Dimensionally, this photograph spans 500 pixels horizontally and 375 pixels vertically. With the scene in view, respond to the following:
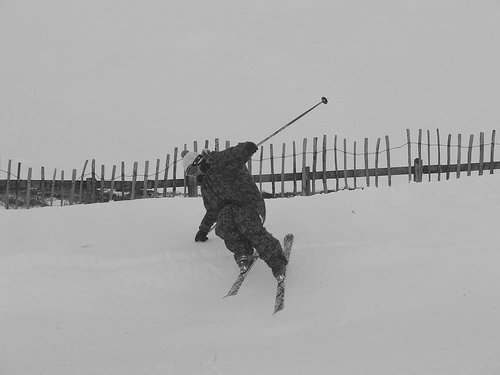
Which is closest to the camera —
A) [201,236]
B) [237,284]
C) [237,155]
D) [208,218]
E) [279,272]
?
[279,272]

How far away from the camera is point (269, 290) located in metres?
5.82

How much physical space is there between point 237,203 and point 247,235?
0.35 m

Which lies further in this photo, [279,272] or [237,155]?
[237,155]

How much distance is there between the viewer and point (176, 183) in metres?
12.0

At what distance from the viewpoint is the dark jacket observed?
5.93 metres

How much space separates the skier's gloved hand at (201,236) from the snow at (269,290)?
0.09 m

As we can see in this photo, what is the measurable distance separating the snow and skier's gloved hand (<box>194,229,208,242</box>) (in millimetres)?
90

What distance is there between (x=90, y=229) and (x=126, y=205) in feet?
3.16

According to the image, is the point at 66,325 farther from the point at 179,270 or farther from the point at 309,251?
the point at 309,251

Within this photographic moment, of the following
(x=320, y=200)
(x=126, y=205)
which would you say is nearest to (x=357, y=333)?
(x=320, y=200)

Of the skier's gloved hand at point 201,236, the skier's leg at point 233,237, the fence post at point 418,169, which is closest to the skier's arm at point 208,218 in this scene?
the skier's gloved hand at point 201,236

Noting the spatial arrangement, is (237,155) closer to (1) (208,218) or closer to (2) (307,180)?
(1) (208,218)

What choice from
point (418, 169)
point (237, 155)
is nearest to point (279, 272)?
point (237, 155)

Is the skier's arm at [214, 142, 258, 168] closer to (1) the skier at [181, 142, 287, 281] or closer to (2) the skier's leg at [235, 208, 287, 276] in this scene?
(1) the skier at [181, 142, 287, 281]
